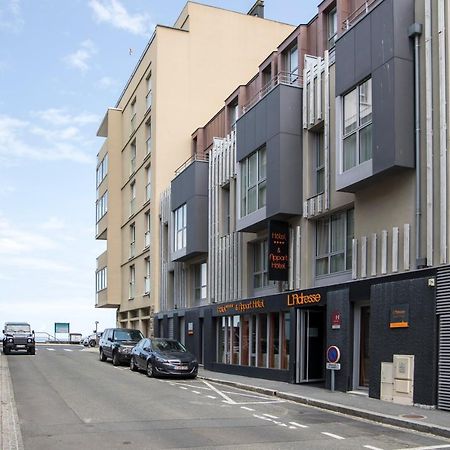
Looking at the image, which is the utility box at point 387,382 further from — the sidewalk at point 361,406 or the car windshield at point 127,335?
the car windshield at point 127,335

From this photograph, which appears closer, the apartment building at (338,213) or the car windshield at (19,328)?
the apartment building at (338,213)

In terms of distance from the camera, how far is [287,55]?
937 inches

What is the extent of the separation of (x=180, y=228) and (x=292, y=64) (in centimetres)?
1133

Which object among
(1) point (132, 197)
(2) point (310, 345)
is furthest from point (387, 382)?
(1) point (132, 197)

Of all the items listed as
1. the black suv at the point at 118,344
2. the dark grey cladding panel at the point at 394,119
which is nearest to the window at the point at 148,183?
the black suv at the point at 118,344

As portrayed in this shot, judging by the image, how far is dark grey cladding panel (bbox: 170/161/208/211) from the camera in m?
30.0

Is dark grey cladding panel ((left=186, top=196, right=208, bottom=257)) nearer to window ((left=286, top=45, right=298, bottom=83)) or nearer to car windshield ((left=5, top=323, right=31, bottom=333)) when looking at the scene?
window ((left=286, top=45, right=298, bottom=83))

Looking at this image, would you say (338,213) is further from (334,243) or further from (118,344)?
(118,344)

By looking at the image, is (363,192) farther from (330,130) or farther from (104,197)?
(104,197)

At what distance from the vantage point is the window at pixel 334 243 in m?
18.9

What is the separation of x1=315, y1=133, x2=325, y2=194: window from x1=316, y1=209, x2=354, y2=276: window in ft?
3.29

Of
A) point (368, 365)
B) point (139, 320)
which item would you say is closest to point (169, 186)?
point (139, 320)

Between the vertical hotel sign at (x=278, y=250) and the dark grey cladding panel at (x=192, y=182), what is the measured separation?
899cm

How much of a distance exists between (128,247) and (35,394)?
26.9 meters
